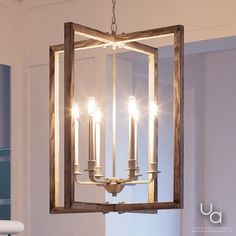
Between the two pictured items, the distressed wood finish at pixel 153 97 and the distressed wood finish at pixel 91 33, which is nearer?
the distressed wood finish at pixel 91 33

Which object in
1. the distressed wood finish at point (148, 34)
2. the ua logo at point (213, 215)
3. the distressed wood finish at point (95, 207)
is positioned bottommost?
the ua logo at point (213, 215)

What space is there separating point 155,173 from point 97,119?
275 millimetres

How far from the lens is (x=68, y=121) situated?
6.53 ft

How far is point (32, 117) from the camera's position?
4492mm

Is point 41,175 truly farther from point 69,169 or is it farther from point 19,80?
point 69,169

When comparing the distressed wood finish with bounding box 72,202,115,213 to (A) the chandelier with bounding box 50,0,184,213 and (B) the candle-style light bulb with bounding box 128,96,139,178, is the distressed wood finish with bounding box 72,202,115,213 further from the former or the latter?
(B) the candle-style light bulb with bounding box 128,96,139,178

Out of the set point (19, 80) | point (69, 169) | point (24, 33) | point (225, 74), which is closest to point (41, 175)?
point (19, 80)

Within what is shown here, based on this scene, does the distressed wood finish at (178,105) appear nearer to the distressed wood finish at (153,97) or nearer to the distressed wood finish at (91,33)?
the distressed wood finish at (153,97)

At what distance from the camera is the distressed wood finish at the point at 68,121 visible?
1.97 metres

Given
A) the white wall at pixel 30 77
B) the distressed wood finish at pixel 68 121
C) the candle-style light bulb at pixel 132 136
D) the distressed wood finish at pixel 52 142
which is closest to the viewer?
the distressed wood finish at pixel 68 121

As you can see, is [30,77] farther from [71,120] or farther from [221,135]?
[71,120]

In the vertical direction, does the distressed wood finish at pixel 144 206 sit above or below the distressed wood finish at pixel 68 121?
below

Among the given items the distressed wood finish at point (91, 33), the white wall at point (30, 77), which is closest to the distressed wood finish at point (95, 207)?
the distressed wood finish at point (91, 33)

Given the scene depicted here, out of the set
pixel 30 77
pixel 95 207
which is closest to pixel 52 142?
pixel 95 207
